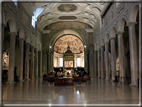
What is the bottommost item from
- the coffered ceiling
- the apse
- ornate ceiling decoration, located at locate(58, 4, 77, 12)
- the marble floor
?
the marble floor

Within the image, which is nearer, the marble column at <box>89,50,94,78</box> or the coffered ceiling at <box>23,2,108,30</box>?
the coffered ceiling at <box>23,2,108,30</box>

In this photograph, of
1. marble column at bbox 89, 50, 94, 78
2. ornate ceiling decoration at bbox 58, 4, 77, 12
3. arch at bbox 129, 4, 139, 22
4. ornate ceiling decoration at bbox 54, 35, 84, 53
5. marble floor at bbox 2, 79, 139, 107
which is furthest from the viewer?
ornate ceiling decoration at bbox 54, 35, 84, 53

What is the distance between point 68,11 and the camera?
23469 mm

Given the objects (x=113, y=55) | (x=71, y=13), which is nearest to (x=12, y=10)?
(x=113, y=55)

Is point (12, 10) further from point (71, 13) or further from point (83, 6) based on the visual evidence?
point (71, 13)

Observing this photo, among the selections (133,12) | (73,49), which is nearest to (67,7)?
(133,12)

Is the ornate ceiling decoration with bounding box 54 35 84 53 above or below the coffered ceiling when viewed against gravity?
below

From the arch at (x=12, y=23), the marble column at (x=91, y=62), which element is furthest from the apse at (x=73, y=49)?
the arch at (x=12, y=23)

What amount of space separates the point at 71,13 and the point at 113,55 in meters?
11.5

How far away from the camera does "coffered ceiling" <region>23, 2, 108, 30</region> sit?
19.5 meters

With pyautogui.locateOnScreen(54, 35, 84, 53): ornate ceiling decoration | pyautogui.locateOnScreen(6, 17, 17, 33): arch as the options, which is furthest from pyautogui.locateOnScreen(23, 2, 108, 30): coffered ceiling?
pyautogui.locateOnScreen(54, 35, 84, 53): ornate ceiling decoration

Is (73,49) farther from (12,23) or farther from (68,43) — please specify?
(12,23)

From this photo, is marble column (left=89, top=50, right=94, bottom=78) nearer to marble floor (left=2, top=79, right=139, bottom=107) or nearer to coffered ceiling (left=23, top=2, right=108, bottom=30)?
coffered ceiling (left=23, top=2, right=108, bottom=30)

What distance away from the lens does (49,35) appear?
93.8 ft
